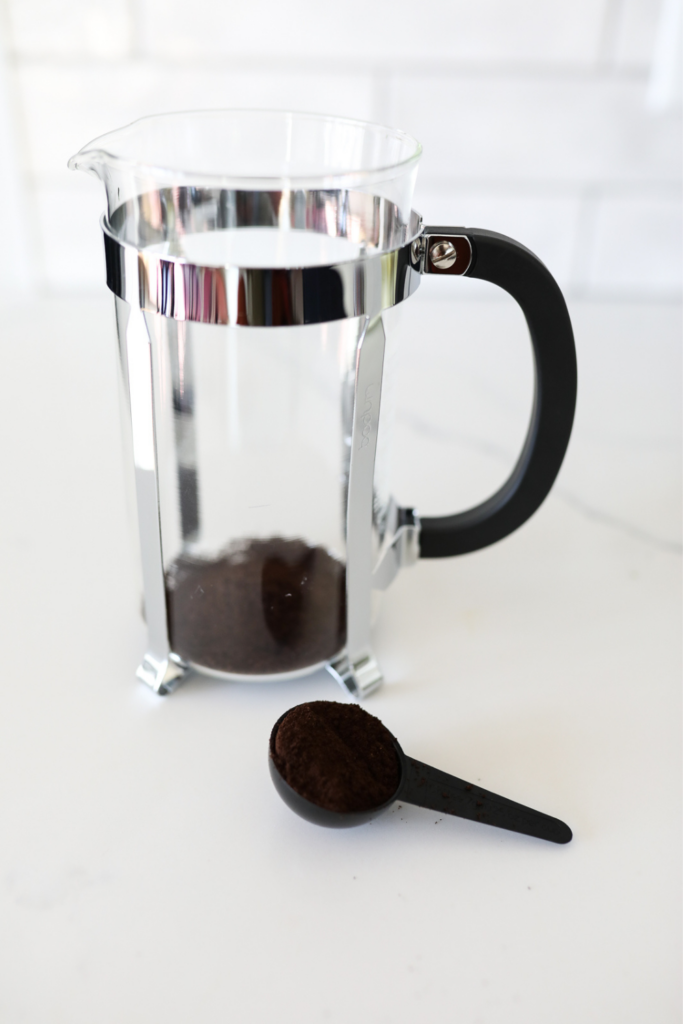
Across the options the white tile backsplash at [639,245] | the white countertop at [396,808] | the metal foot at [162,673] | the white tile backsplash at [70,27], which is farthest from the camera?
the white tile backsplash at [639,245]

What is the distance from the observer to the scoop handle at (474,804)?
1.23 ft

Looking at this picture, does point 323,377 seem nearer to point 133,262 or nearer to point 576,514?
point 133,262

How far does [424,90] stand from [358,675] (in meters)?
0.65

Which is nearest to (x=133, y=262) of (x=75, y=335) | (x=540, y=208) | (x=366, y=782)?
(x=366, y=782)

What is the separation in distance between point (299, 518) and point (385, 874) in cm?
17

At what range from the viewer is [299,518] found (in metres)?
0.42

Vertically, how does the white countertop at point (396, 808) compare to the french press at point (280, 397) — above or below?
below

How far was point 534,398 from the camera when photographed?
1.38ft

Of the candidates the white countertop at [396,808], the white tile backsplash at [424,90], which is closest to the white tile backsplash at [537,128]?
the white tile backsplash at [424,90]

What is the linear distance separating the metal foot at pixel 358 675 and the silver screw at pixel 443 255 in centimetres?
20

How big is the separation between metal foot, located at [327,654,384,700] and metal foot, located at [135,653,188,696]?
0.08 m

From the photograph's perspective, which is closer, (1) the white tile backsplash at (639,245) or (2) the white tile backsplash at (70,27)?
(2) the white tile backsplash at (70,27)

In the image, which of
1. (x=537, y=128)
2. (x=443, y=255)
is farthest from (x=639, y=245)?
(x=443, y=255)

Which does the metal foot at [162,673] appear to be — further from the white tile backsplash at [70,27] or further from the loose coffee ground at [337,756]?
the white tile backsplash at [70,27]
